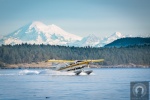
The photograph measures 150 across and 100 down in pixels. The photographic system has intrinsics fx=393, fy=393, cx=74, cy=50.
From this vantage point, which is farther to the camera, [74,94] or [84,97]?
[74,94]

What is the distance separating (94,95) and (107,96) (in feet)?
6.52

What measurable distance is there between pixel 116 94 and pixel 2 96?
14783mm

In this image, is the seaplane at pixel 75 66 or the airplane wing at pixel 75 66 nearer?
the airplane wing at pixel 75 66

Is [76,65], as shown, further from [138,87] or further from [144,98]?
[144,98]

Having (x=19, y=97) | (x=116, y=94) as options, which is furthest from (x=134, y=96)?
(x=19, y=97)

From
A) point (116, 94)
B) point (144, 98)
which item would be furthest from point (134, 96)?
point (116, 94)

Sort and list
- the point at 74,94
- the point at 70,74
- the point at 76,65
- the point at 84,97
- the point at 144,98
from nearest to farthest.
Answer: the point at 144,98 → the point at 84,97 → the point at 74,94 → the point at 76,65 → the point at 70,74

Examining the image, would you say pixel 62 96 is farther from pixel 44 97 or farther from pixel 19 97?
pixel 19 97

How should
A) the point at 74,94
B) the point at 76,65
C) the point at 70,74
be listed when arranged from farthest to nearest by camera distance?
the point at 70,74 < the point at 76,65 < the point at 74,94

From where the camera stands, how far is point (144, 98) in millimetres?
45250

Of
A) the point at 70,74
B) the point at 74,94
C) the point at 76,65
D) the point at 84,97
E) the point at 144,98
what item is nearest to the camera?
the point at 144,98

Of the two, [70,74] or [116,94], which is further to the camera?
[70,74]

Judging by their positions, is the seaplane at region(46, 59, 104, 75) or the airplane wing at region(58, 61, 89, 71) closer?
the airplane wing at region(58, 61, 89, 71)

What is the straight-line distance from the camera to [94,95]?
166 feet
